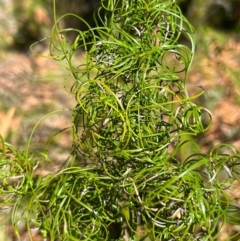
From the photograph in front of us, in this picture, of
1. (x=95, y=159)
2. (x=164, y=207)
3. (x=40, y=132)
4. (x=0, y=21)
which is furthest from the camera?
(x=0, y=21)

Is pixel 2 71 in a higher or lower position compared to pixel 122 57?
lower

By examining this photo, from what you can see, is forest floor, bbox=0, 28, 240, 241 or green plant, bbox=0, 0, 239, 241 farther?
forest floor, bbox=0, 28, 240, 241

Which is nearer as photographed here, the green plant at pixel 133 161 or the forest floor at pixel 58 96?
the green plant at pixel 133 161

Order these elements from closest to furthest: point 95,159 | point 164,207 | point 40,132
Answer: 1. point 164,207
2. point 95,159
3. point 40,132

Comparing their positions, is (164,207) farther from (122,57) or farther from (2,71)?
(2,71)

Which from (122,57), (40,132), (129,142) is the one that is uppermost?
(122,57)

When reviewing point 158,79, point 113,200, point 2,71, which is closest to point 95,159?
point 113,200

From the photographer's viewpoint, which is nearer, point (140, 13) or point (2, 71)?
point (140, 13)

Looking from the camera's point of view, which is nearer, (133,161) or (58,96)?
(133,161)
